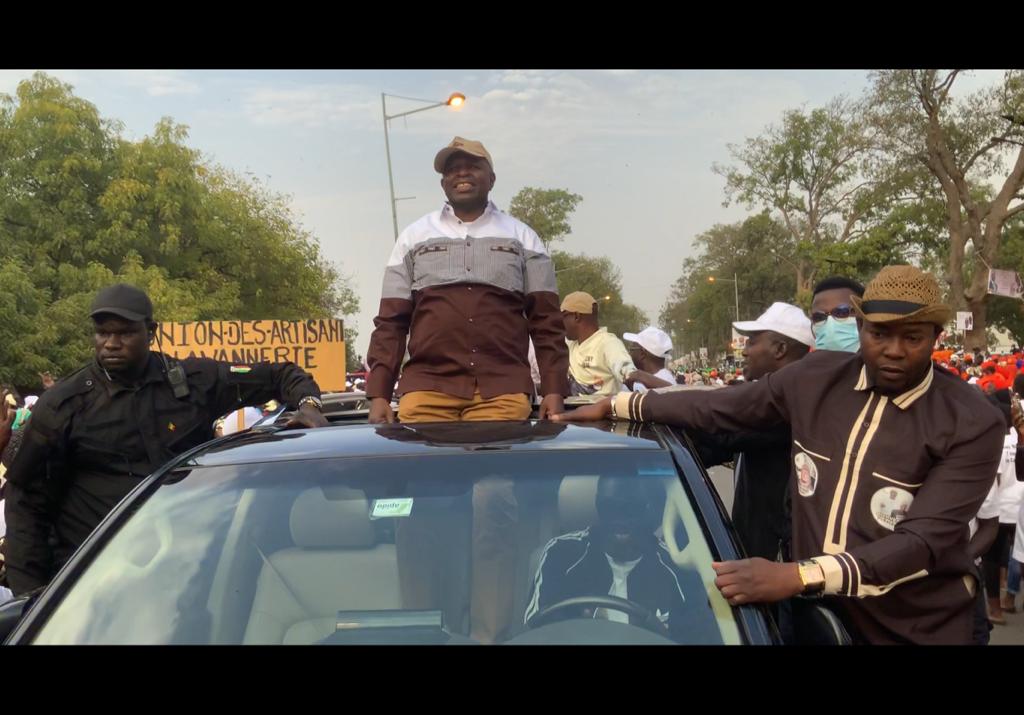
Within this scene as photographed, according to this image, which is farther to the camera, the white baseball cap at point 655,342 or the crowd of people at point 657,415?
the white baseball cap at point 655,342

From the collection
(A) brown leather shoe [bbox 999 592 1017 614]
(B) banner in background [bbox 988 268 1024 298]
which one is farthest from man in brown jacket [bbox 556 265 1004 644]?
(B) banner in background [bbox 988 268 1024 298]

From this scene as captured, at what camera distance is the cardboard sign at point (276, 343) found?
9031 millimetres

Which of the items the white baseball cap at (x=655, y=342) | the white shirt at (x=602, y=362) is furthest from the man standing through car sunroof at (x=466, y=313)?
the white baseball cap at (x=655, y=342)

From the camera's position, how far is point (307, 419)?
3.39m

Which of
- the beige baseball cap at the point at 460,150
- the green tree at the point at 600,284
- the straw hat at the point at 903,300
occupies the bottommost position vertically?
the green tree at the point at 600,284

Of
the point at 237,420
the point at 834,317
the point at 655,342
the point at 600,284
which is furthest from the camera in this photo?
the point at 600,284

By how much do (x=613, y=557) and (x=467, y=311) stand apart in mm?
1534

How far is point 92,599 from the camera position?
2309mm

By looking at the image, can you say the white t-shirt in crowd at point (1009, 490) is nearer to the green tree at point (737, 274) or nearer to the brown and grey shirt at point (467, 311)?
the brown and grey shirt at point (467, 311)

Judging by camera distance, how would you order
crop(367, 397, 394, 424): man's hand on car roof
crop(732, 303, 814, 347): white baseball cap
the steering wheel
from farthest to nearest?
crop(732, 303, 814, 347): white baseball cap → crop(367, 397, 394, 424): man's hand on car roof → the steering wheel

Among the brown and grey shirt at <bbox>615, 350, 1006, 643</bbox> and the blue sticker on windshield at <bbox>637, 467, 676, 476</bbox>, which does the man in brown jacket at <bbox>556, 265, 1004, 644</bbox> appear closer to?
the brown and grey shirt at <bbox>615, 350, 1006, 643</bbox>

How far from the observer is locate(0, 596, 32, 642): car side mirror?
7.55 feet

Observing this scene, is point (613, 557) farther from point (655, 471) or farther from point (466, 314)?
point (466, 314)

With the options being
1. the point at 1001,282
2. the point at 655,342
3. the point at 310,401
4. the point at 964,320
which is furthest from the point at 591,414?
the point at 1001,282
